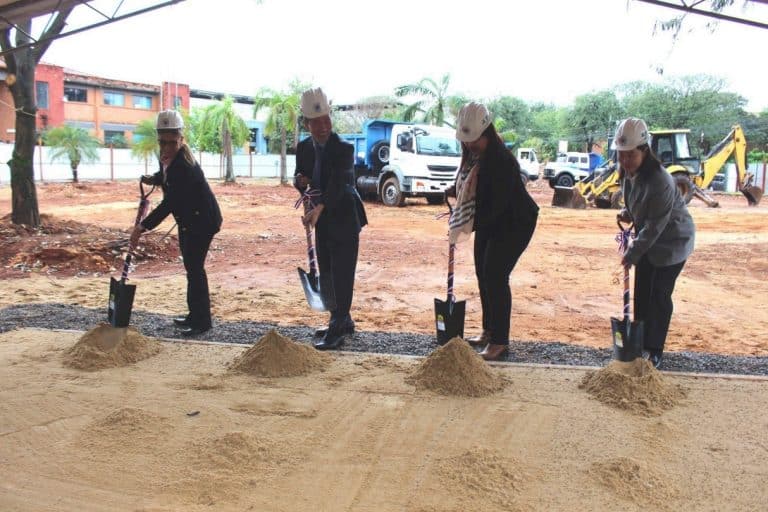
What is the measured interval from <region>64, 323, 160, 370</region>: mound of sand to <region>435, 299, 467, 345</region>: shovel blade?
192cm

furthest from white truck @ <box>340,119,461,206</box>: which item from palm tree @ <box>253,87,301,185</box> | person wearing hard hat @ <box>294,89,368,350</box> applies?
person wearing hard hat @ <box>294,89,368,350</box>

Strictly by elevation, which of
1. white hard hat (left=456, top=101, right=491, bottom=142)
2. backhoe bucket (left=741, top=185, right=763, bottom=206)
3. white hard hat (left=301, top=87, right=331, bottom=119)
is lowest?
backhoe bucket (left=741, top=185, right=763, bottom=206)

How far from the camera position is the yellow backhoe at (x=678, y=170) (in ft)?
56.3

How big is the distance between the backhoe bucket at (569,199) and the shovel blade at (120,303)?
16.3m

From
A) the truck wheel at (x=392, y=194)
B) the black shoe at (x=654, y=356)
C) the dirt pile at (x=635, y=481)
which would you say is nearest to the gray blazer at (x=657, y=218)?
the black shoe at (x=654, y=356)

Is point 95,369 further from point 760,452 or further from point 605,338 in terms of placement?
point 605,338

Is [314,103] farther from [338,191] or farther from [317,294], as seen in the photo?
[317,294]

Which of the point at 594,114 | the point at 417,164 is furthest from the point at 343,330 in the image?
the point at 594,114

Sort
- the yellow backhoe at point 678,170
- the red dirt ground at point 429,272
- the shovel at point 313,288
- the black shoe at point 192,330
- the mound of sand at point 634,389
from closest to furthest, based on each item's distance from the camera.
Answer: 1. the mound of sand at point 634,389
2. the shovel at point 313,288
3. the black shoe at point 192,330
4. the red dirt ground at point 429,272
5. the yellow backhoe at point 678,170

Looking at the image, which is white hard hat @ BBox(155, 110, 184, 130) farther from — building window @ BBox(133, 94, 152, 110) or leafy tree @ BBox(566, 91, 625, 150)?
building window @ BBox(133, 94, 152, 110)

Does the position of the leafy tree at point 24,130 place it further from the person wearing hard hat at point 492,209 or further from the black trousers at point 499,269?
the black trousers at point 499,269

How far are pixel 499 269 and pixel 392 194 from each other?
1443 centimetres

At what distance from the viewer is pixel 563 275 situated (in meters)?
8.40

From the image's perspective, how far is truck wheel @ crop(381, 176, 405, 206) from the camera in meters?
18.0
